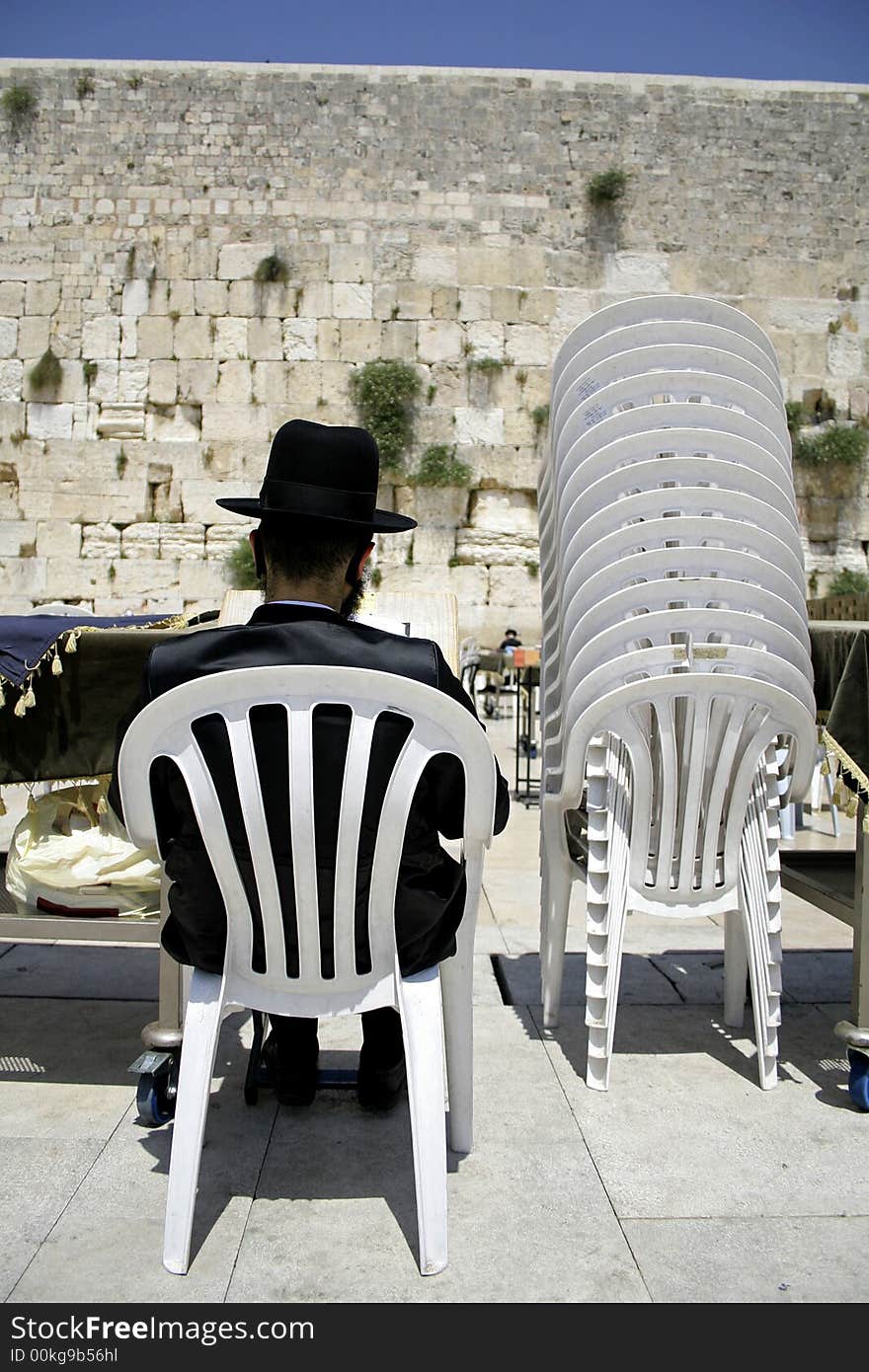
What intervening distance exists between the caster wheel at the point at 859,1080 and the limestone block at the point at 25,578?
44.2 feet

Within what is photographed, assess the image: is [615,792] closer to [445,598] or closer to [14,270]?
[445,598]

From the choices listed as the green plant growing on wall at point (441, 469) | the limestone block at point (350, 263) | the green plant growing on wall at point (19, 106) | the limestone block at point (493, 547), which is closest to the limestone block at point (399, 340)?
the limestone block at point (350, 263)

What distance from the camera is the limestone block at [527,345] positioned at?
14445 millimetres

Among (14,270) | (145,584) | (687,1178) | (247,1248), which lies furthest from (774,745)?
(14,270)

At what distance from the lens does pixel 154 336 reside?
1436 centimetres

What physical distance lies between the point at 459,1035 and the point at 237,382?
43.0 ft

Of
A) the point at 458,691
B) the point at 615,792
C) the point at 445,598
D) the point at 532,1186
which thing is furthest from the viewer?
the point at 445,598

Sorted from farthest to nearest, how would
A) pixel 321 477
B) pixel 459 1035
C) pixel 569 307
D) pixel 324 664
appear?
pixel 569 307, pixel 459 1035, pixel 321 477, pixel 324 664

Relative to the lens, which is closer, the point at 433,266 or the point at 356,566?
the point at 356,566

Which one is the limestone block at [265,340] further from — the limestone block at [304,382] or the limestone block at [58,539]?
the limestone block at [58,539]

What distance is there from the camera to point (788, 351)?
14797 mm

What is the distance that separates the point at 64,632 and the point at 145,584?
12.1 metres

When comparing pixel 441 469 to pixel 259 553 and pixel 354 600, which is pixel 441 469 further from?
pixel 259 553

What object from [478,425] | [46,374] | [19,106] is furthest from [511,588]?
[19,106]
